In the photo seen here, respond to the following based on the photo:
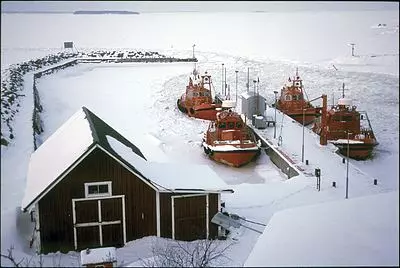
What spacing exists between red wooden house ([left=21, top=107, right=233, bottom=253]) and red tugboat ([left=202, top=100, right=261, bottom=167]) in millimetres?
7512

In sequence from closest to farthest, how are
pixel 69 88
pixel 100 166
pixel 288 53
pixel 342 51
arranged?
pixel 100 166, pixel 69 88, pixel 342 51, pixel 288 53

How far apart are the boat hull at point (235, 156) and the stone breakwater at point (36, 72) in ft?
20.6

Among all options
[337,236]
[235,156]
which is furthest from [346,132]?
[337,236]

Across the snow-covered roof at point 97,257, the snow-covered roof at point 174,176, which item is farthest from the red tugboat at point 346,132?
the snow-covered roof at point 97,257

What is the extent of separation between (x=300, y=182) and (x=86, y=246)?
679cm

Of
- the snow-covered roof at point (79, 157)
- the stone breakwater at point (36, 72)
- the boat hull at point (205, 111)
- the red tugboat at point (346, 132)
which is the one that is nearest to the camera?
the snow-covered roof at point (79, 157)

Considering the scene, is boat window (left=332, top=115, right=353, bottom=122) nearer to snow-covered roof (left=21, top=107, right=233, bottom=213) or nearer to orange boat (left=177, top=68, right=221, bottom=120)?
orange boat (left=177, top=68, right=221, bottom=120)

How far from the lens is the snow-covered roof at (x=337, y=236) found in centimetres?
512

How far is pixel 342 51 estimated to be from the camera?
1758 inches

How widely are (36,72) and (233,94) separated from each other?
1450cm

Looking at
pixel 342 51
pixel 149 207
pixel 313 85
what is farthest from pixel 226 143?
pixel 342 51

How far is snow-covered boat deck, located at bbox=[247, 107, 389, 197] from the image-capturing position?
49.6 feet

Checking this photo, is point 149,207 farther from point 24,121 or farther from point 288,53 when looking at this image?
point 288,53

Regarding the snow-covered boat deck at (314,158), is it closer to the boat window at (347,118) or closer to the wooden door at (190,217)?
the boat window at (347,118)
